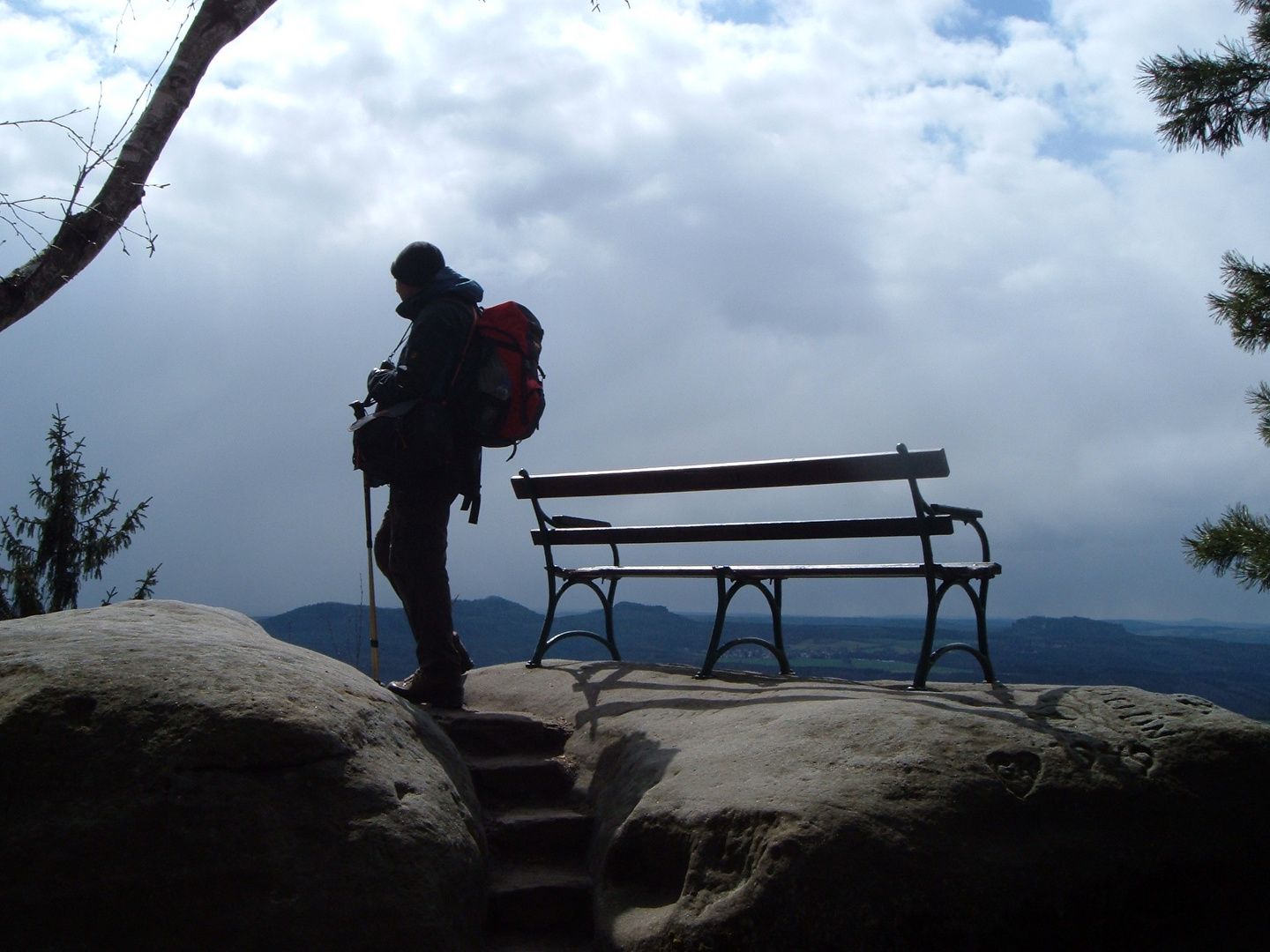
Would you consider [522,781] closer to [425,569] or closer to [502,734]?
[502,734]

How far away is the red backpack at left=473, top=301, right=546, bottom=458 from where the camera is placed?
4.98m

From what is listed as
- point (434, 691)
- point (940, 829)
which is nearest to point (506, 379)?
point (434, 691)

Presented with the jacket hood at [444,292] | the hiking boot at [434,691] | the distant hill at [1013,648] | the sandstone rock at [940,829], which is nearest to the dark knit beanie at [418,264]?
the jacket hood at [444,292]

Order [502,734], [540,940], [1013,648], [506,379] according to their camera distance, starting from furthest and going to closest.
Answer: [1013,648] < [506,379] < [502,734] < [540,940]

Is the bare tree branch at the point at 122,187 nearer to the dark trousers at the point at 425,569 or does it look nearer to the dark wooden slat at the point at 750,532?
the dark trousers at the point at 425,569

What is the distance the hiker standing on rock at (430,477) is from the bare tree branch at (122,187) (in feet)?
4.55

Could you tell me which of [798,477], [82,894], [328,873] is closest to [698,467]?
[798,477]

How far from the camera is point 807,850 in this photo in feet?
9.23

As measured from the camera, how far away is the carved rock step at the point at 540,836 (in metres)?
3.90

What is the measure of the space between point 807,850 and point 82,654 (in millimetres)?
2475

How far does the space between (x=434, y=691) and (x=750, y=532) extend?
1.90 m

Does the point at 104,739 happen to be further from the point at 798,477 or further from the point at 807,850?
the point at 798,477

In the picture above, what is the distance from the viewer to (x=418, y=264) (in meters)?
5.24

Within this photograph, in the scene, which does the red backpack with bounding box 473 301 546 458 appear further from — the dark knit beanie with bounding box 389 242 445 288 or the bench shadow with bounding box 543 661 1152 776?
the bench shadow with bounding box 543 661 1152 776
